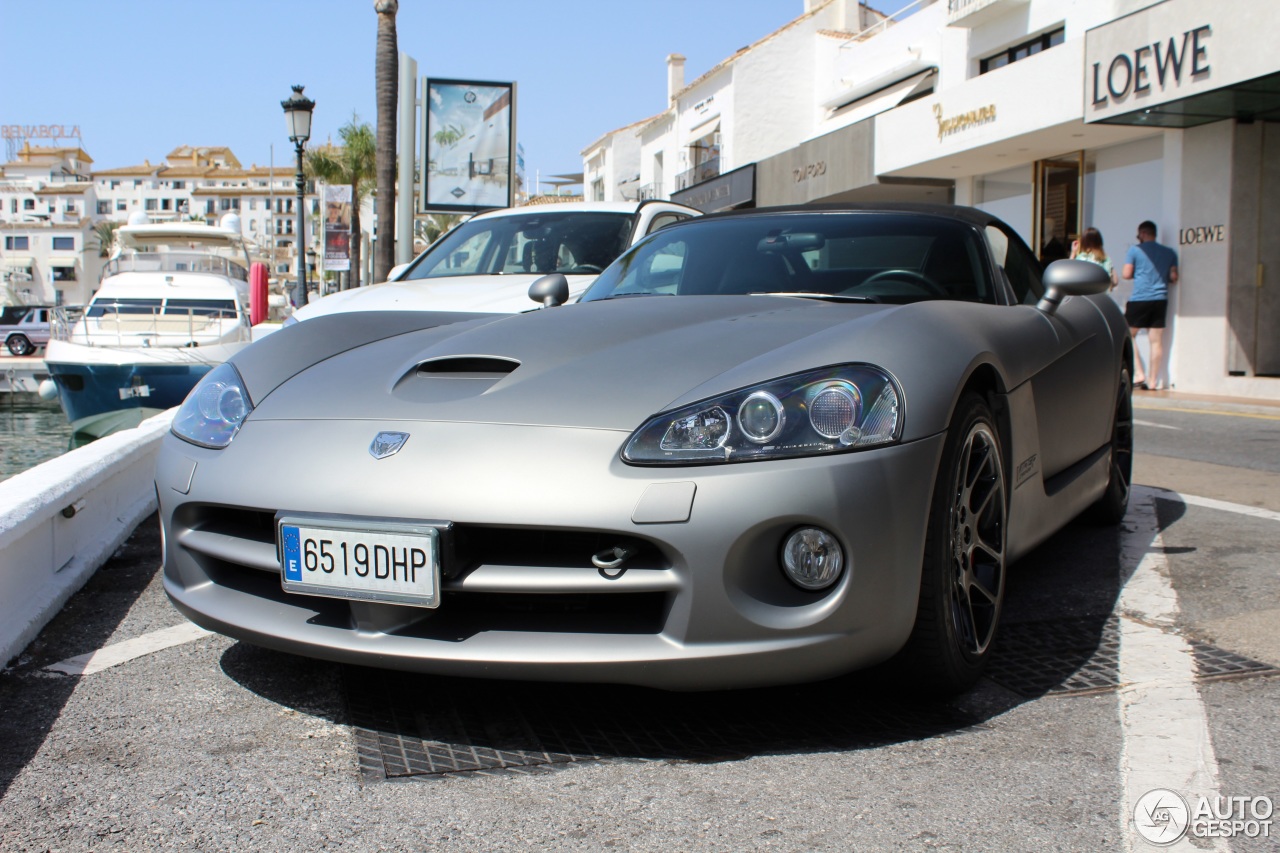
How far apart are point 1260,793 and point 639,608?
3.68ft

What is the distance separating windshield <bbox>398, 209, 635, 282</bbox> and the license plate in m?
4.65

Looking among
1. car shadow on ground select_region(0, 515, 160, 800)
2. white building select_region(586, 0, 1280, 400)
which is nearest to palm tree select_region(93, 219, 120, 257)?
white building select_region(586, 0, 1280, 400)

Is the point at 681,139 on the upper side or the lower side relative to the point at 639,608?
upper

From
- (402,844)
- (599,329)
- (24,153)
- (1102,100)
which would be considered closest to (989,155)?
(1102,100)

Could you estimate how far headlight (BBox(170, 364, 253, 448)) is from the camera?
2.69m

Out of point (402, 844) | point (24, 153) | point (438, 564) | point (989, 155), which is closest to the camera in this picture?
point (402, 844)

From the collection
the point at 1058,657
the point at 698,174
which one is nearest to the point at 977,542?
the point at 1058,657

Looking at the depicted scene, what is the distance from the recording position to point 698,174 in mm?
34812

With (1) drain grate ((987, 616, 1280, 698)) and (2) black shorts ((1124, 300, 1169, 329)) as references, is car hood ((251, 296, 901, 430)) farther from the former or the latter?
(2) black shorts ((1124, 300, 1169, 329))

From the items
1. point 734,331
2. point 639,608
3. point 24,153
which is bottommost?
point 639,608

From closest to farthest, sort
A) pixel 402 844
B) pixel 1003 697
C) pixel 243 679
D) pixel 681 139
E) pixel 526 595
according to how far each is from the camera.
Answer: pixel 402 844 < pixel 526 595 < pixel 1003 697 < pixel 243 679 < pixel 681 139

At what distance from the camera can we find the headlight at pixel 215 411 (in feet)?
8.84

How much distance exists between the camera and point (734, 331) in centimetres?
269

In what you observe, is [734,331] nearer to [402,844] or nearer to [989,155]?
[402,844]
